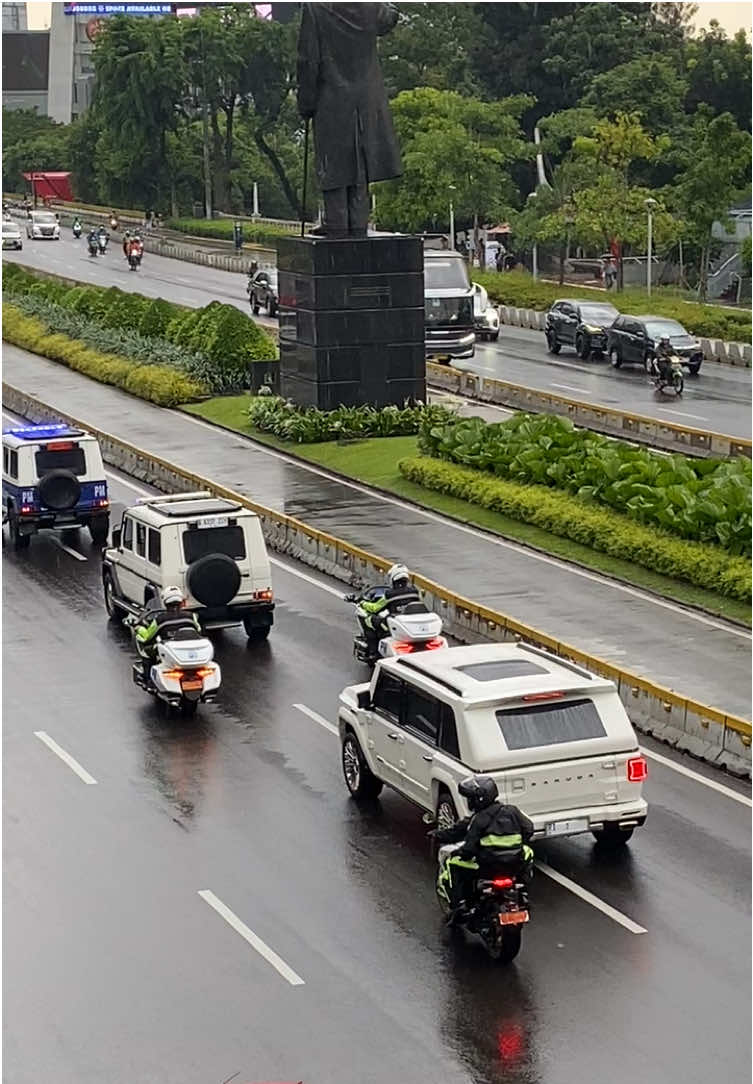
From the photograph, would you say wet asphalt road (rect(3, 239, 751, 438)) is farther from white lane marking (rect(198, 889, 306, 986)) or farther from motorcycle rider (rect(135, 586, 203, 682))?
white lane marking (rect(198, 889, 306, 986))

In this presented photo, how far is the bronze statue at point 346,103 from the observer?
4031cm

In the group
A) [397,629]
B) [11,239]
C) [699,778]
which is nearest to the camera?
[699,778]

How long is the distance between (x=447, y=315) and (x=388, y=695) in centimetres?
3517

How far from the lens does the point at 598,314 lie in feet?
182

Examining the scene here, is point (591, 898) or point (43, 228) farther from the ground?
point (43, 228)

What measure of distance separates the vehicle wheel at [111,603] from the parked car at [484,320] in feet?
107

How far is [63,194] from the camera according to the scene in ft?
428

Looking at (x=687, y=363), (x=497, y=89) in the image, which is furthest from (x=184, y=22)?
(x=687, y=363)

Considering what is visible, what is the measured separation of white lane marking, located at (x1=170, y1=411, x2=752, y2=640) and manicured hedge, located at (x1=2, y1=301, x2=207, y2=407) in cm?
508

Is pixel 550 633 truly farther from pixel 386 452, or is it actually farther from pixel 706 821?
pixel 386 452

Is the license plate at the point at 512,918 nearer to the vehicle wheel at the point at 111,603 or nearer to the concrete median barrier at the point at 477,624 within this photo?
the concrete median barrier at the point at 477,624

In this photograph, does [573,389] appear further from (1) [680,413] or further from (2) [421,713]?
(2) [421,713]

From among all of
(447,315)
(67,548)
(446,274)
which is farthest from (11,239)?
(67,548)

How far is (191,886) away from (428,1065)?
4.04m
